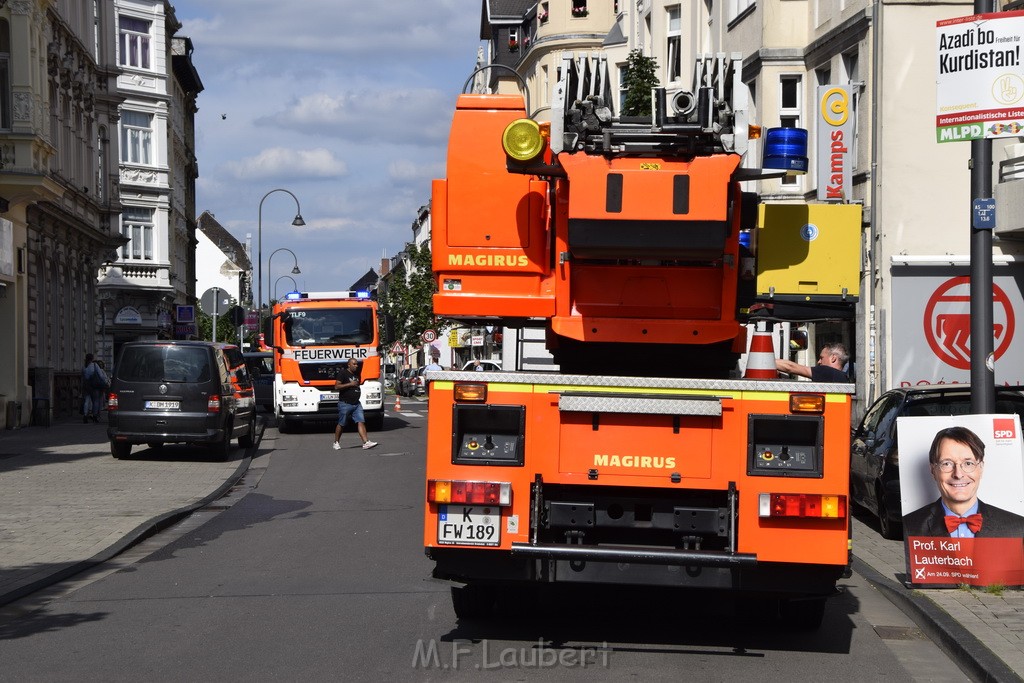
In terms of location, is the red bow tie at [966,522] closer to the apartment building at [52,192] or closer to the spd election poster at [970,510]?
the spd election poster at [970,510]

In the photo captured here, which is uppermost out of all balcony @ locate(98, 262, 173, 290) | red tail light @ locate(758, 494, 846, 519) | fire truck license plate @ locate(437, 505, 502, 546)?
balcony @ locate(98, 262, 173, 290)

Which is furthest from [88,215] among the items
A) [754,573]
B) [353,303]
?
[754,573]

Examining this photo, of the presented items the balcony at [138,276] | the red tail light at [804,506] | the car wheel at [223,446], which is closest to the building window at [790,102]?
the car wheel at [223,446]

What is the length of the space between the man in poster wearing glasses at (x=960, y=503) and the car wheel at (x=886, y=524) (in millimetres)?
3177

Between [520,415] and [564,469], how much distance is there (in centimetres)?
39

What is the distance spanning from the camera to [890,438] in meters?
13.3

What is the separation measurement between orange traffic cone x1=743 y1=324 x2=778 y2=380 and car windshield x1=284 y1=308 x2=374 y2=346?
23672 mm

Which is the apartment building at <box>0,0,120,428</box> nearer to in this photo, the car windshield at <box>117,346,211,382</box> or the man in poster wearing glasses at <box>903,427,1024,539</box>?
the car windshield at <box>117,346,211,382</box>

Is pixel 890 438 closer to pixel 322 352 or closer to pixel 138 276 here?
pixel 322 352

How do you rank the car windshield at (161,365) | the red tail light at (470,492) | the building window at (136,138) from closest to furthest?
the red tail light at (470,492)
the car windshield at (161,365)
the building window at (136,138)

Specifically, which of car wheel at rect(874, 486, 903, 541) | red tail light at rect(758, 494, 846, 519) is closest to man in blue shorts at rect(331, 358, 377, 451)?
car wheel at rect(874, 486, 903, 541)

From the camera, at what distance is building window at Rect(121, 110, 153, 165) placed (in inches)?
2191

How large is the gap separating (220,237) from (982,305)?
121 m

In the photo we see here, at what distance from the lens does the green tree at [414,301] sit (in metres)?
70.6
